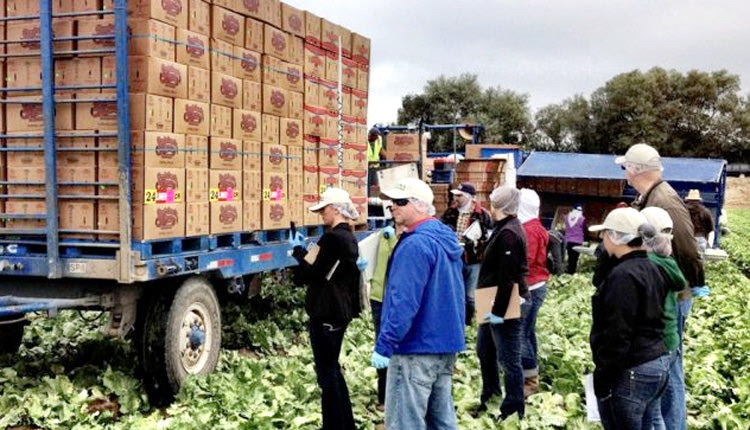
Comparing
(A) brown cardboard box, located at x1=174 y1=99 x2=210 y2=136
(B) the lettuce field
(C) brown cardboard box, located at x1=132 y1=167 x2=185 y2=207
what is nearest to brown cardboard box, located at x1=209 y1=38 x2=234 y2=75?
(A) brown cardboard box, located at x1=174 y1=99 x2=210 y2=136

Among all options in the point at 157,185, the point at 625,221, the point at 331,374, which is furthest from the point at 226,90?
the point at 625,221

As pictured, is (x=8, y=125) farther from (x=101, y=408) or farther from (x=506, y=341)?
(x=506, y=341)


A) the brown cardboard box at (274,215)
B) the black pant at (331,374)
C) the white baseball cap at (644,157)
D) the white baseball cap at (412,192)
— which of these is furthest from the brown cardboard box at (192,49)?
the white baseball cap at (644,157)

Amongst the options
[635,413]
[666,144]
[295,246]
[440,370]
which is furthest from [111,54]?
[666,144]

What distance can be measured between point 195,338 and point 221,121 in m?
2.00

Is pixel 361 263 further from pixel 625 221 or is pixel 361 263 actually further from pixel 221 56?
pixel 221 56

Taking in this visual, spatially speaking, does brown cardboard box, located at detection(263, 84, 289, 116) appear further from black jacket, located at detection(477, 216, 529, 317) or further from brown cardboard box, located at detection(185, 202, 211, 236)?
black jacket, located at detection(477, 216, 529, 317)

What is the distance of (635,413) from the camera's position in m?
4.19

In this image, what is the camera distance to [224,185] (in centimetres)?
721

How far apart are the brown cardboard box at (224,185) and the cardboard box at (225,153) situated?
0.19ft

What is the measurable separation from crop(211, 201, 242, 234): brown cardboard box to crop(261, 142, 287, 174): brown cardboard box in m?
0.59

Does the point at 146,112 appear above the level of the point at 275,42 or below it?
below

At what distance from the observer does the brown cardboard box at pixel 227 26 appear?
279 inches

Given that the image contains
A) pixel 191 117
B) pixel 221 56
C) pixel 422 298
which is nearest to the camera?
pixel 422 298
